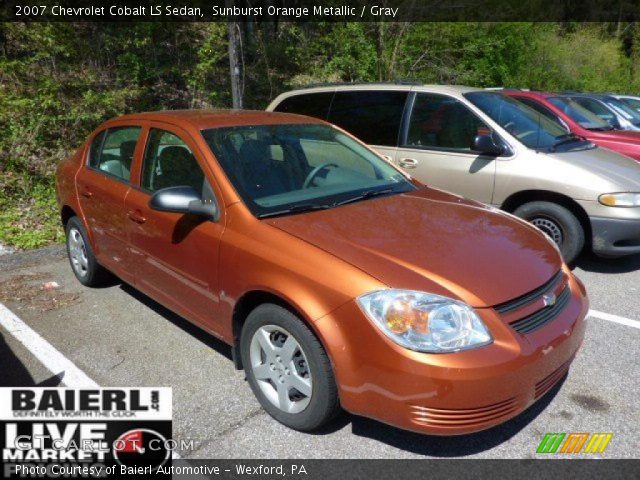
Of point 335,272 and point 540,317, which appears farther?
point 540,317

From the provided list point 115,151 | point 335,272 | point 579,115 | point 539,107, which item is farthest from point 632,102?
point 335,272

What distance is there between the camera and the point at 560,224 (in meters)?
5.00

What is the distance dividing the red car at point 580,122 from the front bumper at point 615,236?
2.72m

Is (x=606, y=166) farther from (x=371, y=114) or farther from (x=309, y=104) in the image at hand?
(x=309, y=104)

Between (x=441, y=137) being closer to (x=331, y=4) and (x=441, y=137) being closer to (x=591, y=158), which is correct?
(x=591, y=158)

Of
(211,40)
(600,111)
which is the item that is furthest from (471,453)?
(211,40)

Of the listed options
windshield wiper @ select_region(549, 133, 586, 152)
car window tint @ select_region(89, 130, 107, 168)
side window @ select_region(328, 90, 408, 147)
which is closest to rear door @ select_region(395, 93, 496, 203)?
side window @ select_region(328, 90, 408, 147)

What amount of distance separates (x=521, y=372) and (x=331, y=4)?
1422 centimetres

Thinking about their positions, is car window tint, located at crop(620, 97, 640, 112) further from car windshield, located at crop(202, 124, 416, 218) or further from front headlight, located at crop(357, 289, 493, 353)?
front headlight, located at crop(357, 289, 493, 353)

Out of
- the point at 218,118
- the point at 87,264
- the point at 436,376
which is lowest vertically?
the point at 87,264

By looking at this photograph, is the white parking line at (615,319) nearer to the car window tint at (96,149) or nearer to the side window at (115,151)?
the side window at (115,151)

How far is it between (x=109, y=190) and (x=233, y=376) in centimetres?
174

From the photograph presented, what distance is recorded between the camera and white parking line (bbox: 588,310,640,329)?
401cm

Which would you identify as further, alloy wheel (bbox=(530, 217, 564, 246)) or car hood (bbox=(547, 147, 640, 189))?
alloy wheel (bbox=(530, 217, 564, 246))
